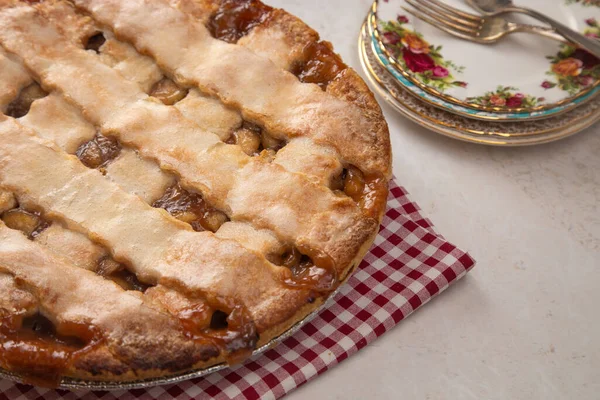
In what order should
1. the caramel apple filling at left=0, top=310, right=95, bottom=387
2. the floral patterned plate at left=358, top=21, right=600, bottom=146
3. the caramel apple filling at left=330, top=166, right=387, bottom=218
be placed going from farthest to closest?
the floral patterned plate at left=358, top=21, right=600, bottom=146
the caramel apple filling at left=330, top=166, right=387, bottom=218
the caramel apple filling at left=0, top=310, right=95, bottom=387

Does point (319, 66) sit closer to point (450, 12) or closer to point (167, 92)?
point (167, 92)

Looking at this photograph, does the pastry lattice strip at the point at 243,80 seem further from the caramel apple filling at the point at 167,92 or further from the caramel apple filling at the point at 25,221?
the caramel apple filling at the point at 25,221

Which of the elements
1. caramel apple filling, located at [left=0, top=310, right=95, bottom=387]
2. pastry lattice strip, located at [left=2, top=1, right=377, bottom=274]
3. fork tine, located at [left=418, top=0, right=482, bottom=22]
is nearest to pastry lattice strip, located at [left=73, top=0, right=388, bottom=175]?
pastry lattice strip, located at [left=2, top=1, right=377, bottom=274]

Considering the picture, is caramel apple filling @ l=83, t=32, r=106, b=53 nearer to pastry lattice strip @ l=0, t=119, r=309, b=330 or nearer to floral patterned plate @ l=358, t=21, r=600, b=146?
pastry lattice strip @ l=0, t=119, r=309, b=330

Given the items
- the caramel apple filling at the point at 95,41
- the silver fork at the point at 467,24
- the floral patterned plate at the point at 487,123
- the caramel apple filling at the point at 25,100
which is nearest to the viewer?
the caramel apple filling at the point at 25,100

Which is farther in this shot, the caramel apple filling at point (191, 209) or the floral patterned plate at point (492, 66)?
the floral patterned plate at point (492, 66)

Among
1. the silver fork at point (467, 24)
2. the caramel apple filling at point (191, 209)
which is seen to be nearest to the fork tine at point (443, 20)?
the silver fork at point (467, 24)

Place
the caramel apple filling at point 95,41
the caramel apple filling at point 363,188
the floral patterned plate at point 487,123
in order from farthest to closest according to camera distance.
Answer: the floral patterned plate at point 487,123 → the caramel apple filling at point 95,41 → the caramel apple filling at point 363,188
